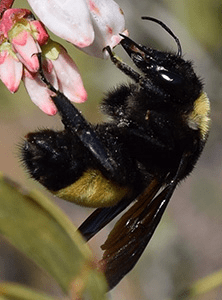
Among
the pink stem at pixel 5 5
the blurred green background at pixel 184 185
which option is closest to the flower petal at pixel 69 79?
the pink stem at pixel 5 5

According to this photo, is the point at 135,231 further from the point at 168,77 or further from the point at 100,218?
the point at 168,77

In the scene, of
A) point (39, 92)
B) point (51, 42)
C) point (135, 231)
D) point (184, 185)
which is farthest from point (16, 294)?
point (184, 185)

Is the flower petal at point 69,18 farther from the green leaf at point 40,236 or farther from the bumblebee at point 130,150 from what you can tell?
the green leaf at point 40,236

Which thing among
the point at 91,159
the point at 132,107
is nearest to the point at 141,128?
the point at 132,107

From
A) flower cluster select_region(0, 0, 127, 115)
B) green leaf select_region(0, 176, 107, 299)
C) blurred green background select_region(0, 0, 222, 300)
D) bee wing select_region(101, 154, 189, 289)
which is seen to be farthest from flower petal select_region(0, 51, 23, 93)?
blurred green background select_region(0, 0, 222, 300)

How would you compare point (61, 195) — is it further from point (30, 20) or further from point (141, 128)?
point (30, 20)
